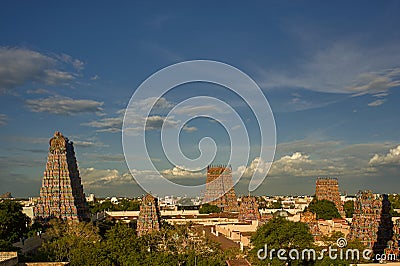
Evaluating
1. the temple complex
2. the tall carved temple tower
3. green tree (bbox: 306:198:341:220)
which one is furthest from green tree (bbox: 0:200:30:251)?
green tree (bbox: 306:198:341:220)

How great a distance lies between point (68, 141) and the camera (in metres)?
59.4

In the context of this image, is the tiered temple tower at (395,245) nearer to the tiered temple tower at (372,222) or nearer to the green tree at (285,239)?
the tiered temple tower at (372,222)

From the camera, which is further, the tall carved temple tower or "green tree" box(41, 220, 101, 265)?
the tall carved temple tower

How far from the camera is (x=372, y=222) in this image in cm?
3697

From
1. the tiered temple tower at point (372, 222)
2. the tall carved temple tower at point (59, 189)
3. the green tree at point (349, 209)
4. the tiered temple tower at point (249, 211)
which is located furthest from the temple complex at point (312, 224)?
the green tree at point (349, 209)

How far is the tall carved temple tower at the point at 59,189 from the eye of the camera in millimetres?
52625

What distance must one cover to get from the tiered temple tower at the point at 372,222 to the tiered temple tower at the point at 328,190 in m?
40.0

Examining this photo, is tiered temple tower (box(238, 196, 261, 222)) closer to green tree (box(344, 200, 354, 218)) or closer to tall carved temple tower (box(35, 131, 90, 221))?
green tree (box(344, 200, 354, 218))

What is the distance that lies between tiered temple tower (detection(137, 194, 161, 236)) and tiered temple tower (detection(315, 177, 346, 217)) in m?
39.6

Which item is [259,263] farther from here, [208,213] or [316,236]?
[208,213]

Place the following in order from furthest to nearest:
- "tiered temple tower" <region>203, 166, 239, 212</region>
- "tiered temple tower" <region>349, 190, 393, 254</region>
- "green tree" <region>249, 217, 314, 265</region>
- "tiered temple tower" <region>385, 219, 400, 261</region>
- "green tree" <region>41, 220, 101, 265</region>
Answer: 1. "tiered temple tower" <region>203, 166, 239, 212</region>
2. "tiered temple tower" <region>349, 190, 393, 254</region>
3. "tiered temple tower" <region>385, 219, 400, 261</region>
4. "green tree" <region>41, 220, 101, 265</region>
5. "green tree" <region>249, 217, 314, 265</region>

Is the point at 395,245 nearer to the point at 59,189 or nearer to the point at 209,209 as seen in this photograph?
the point at 59,189

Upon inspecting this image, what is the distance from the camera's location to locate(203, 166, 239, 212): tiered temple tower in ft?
287

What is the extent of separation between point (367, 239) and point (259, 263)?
42.4 ft
